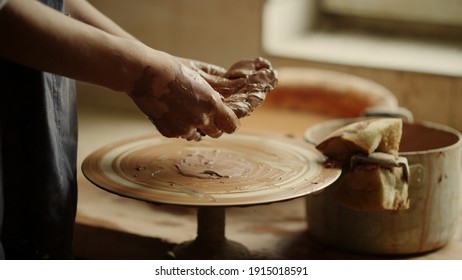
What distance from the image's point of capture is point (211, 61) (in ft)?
15.3

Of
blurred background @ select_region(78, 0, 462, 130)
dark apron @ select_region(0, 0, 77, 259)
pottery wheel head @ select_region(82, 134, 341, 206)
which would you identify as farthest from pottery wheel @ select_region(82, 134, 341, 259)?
blurred background @ select_region(78, 0, 462, 130)

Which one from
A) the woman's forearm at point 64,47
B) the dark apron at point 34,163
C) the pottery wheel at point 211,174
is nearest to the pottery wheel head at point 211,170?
the pottery wheel at point 211,174

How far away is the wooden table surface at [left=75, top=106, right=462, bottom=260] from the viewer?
2553 millimetres

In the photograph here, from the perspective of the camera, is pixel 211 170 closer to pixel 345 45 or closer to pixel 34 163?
pixel 34 163

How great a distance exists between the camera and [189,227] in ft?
9.11

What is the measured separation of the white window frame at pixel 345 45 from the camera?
4.25m

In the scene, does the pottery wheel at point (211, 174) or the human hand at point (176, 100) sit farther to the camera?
the pottery wheel at point (211, 174)

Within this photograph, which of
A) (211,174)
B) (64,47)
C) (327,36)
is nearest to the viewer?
(64,47)

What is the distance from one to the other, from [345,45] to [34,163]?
3.12 meters

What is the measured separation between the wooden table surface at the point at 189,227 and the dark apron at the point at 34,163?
707 mm

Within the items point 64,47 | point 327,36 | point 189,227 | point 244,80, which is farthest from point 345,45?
point 64,47

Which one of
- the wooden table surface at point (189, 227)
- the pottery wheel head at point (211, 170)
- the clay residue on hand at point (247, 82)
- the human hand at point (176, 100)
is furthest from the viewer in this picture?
the wooden table surface at point (189, 227)

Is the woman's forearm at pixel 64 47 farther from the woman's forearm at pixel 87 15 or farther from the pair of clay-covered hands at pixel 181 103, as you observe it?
the woman's forearm at pixel 87 15
